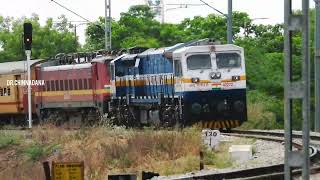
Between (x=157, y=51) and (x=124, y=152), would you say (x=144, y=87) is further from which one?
(x=124, y=152)

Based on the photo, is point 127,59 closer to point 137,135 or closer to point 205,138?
point 137,135

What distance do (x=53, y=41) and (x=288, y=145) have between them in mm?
69872

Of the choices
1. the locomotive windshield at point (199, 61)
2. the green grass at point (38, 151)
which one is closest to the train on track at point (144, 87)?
the locomotive windshield at point (199, 61)

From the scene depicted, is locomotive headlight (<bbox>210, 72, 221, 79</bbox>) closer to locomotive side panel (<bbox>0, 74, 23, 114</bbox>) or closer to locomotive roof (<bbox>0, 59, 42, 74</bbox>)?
locomotive roof (<bbox>0, 59, 42, 74</bbox>)

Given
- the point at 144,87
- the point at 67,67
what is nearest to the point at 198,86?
the point at 144,87

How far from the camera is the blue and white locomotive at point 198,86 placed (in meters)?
23.1

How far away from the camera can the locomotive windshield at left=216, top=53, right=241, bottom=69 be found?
2359 centimetres

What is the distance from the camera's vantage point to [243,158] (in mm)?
14750

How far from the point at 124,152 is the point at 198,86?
23.4 feet

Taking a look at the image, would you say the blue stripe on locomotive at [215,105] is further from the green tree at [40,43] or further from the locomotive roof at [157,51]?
the green tree at [40,43]

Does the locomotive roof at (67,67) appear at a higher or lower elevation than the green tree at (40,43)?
lower

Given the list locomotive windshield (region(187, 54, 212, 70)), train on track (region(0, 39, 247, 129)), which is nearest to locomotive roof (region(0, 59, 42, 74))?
train on track (region(0, 39, 247, 129))

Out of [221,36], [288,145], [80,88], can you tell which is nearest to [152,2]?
[221,36]

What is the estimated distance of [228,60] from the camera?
2373cm
